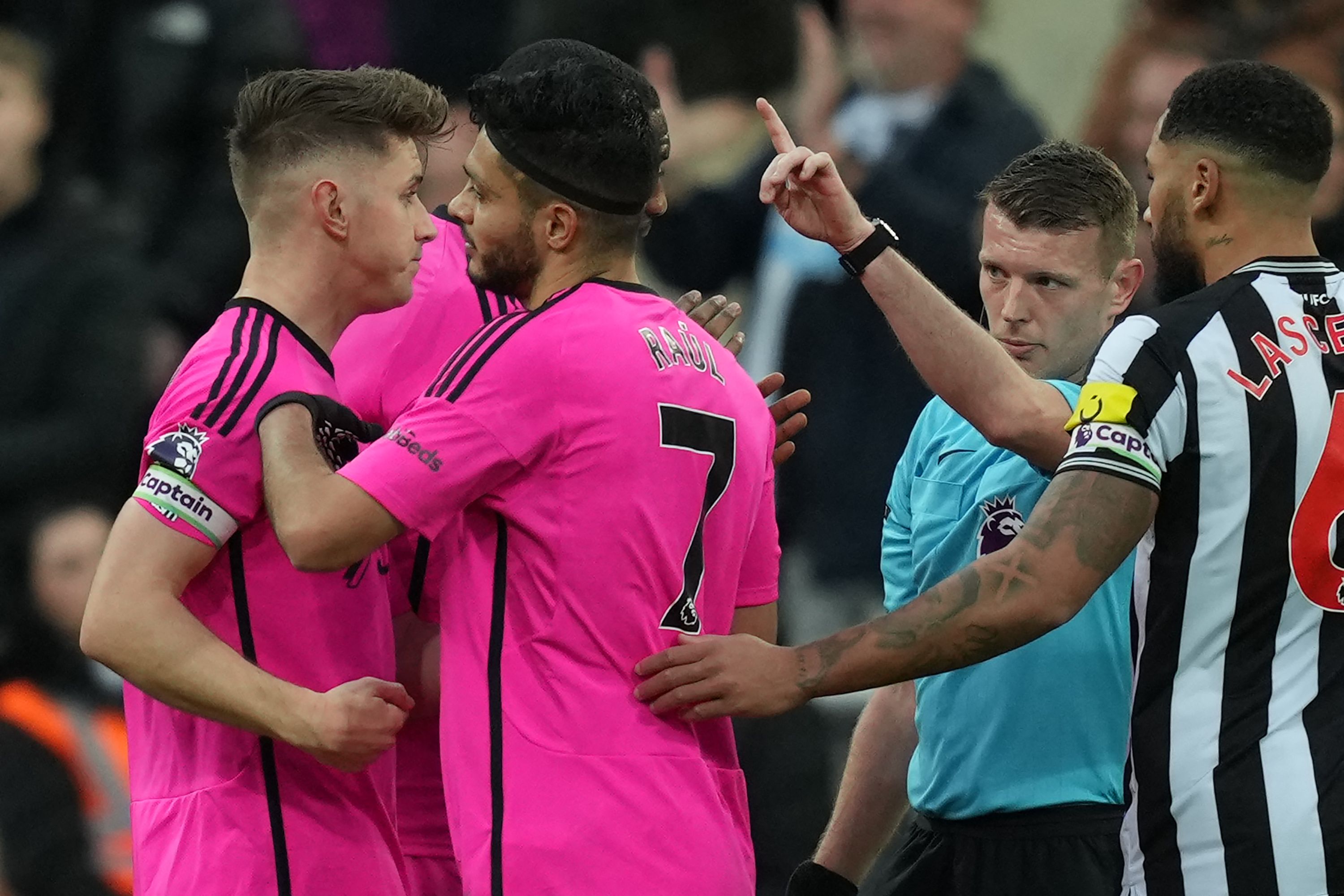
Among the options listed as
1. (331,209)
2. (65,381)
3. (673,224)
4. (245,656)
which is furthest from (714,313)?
(65,381)

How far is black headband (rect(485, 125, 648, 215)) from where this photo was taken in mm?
3041

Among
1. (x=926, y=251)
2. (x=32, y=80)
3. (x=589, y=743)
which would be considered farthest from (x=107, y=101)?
(x=589, y=743)

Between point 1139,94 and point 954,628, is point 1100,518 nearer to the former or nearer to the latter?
point 954,628

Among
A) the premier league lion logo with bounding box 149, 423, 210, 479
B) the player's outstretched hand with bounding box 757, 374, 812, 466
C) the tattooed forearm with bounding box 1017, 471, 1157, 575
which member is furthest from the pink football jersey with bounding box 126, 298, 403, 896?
the tattooed forearm with bounding box 1017, 471, 1157, 575

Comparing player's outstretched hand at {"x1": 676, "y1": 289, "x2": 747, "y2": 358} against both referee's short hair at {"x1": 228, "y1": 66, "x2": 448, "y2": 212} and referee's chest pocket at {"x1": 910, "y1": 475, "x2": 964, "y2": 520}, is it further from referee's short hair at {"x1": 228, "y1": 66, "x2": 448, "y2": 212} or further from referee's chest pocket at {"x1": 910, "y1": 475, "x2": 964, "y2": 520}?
referee's short hair at {"x1": 228, "y1": 66, "x2": 448, "y2": 212}

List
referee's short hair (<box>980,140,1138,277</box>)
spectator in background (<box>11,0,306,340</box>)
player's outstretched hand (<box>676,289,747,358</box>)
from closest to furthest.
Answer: player's outstretched hand (<box>676,289,747,358</box>) → referee's short hair (<box>980,140,1138,277</box>) → spectator in background (<box>11,0,306,340</box>)

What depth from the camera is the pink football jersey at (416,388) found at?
352 cm

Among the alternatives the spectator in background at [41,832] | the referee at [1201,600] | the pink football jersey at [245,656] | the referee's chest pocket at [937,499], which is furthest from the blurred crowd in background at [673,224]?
the referee at [1201,600]

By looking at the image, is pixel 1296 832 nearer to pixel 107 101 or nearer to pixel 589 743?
pixel 589 743

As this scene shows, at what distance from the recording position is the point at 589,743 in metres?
2.89

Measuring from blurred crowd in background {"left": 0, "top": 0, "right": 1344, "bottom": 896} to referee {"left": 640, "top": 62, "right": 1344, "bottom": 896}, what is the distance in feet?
9.07

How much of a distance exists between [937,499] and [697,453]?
1118mm

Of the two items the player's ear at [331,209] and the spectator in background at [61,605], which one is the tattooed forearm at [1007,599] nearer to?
the player's ear at [331,209]

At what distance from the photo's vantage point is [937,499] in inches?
156
